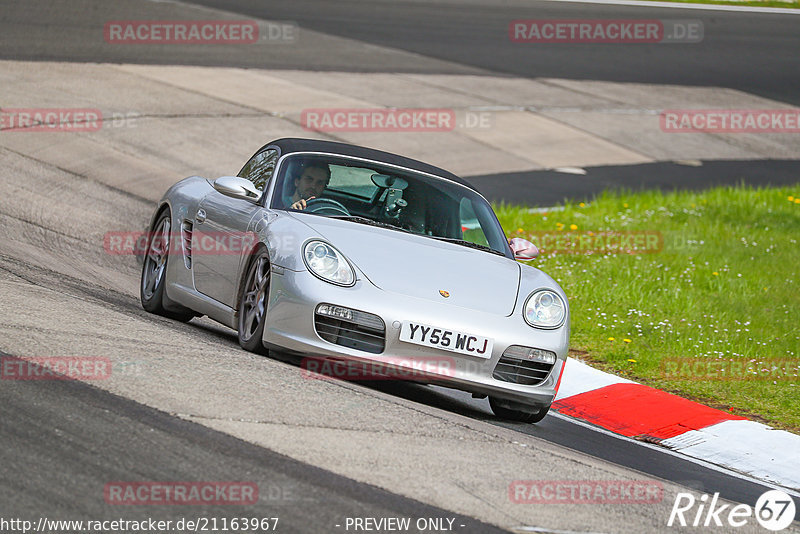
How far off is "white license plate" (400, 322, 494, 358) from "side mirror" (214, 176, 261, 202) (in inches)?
64.0

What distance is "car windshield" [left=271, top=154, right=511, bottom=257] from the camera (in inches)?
293

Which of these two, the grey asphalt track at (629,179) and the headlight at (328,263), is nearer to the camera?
the headlight at (328,263)

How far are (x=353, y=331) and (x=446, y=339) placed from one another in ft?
1.63

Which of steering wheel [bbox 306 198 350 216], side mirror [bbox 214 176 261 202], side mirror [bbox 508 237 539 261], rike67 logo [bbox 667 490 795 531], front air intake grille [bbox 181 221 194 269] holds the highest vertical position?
side mirror [bbox 214 176 261 202]

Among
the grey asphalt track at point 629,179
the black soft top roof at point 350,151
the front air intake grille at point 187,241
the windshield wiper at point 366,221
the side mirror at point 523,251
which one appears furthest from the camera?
the grey asphalt track at point 629,179

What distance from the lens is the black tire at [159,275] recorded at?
8.33m

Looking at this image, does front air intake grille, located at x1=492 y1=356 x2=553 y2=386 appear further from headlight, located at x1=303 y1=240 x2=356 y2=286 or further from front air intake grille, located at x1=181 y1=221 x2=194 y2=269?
front air intake grille, located at x1=181 y1=221 x2=194 y2=269

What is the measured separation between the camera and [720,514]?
17.2 ft

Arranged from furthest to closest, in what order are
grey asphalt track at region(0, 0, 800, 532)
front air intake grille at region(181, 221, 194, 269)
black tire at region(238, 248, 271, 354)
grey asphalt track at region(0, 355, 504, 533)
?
front air intake grille at region(181, 221, 194, 269)
black tire at region(238, 248, 271, 354)
grey asphalt track at region(0, 0, 800, 532)
grey asphalt track at region(0, 355, 504, 533)

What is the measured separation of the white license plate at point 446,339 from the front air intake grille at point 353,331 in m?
0.15

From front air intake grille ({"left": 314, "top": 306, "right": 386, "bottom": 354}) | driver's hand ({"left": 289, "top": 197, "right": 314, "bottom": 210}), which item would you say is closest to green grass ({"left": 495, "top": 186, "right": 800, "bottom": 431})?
driver's hand ({"left": 289, "top": 197, "right": 314, "bottom": 210})

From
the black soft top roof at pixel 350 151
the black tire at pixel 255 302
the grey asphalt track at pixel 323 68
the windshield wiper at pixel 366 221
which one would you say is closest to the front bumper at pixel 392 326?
the black tire at pixel 255 302

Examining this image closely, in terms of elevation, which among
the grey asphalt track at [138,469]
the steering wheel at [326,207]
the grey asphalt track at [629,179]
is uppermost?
the steering wheel at [326,207]

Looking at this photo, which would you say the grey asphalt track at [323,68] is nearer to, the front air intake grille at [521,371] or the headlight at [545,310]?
the front air intake grille at [521,371]
